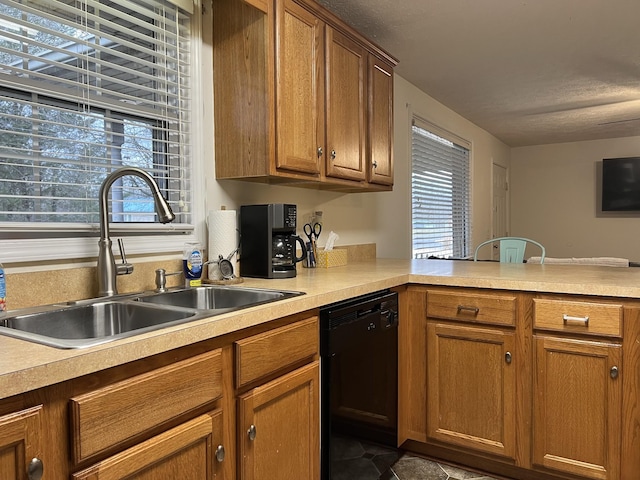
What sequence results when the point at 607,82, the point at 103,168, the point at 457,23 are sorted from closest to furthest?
the point at 103,168, the point at 457,23, the point at 607,82

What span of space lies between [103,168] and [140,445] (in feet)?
3.46

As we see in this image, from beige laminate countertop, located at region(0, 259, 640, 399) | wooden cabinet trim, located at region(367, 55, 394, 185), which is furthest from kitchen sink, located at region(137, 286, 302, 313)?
wooden cabinet trim, located at region(367, 55, 394, 185)

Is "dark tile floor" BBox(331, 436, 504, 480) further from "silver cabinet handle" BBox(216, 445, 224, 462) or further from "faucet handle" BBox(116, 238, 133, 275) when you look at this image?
"faucet handle" BBox(116, 238, 133, 275)

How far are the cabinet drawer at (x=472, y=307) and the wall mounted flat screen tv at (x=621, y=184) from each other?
5.53 meters

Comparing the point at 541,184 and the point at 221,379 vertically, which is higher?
the point at 541,184

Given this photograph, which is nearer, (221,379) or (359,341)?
(221,379)

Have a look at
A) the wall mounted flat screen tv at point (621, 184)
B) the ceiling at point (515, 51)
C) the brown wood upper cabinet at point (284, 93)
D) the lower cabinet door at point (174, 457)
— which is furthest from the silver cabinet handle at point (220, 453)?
the wall mounted flat screen tv at point (621, 184)

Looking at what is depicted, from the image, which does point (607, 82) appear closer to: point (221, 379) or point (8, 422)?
point (221, 379)

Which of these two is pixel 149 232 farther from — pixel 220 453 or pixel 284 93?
pixel 220 453

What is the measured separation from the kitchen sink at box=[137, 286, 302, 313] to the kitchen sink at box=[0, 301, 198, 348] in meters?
0.15

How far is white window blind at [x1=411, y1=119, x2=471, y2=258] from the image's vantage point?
163 inches

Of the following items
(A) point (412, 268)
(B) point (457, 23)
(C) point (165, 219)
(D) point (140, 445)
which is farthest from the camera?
(B) point (457, 23)

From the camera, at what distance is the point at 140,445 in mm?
1028

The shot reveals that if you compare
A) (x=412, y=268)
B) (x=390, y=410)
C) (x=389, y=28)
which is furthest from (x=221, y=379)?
(x=389, y=28)
